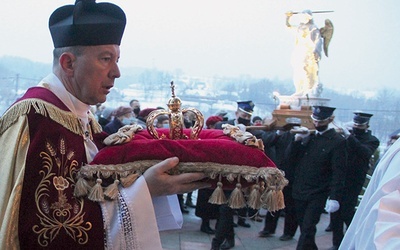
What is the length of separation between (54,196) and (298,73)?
1083 centimetres

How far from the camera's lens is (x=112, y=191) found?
1.86 meters

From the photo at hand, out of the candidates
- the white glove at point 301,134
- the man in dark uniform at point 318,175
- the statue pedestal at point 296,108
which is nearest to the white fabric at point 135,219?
the man in dark uniform at point 318,175

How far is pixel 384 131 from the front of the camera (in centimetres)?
1091

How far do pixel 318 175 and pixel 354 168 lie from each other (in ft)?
3.55

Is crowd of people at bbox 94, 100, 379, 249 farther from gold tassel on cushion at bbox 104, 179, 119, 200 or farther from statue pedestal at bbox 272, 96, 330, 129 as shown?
gold tassel on cushion at bbox 104, 179, 119, 200

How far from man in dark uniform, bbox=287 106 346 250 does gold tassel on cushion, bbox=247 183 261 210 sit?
415 centimetres

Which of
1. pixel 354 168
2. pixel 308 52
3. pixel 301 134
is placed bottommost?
pixel 354 168

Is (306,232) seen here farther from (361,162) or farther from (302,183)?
(361,162)

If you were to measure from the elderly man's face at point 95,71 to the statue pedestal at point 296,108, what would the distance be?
8551 millimetres

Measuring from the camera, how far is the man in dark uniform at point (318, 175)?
588 centimetres

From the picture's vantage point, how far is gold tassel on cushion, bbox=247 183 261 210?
1.88 meters

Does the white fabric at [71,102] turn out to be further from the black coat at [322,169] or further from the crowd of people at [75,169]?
the black coat at [322,169]

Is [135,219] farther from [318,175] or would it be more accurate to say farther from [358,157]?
[358,157]

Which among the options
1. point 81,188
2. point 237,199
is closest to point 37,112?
point 81,188
